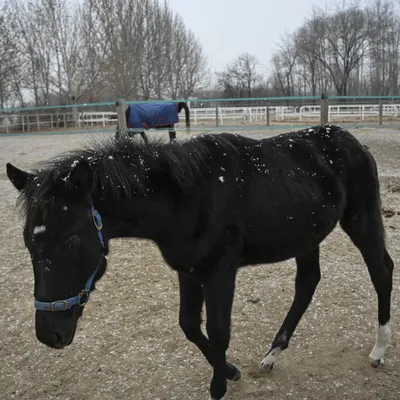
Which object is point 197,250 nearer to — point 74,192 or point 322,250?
point 74,192

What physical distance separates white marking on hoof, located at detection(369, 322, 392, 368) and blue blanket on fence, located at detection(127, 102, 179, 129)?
903 cm

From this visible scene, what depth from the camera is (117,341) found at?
112 inches

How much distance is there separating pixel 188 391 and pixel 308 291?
1090mm

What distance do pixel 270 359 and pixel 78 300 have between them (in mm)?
1450

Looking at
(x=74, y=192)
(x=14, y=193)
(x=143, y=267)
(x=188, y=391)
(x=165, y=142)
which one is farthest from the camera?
(x=14, y=193)

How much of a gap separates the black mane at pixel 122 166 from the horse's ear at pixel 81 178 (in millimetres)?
86

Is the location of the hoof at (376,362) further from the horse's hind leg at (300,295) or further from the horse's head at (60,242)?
the horse's head at (60,242)

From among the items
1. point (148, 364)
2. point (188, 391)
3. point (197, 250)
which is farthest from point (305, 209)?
point (148, 364)

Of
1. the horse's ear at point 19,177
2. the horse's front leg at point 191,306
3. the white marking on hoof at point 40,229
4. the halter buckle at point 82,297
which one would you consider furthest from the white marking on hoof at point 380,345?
the horse's ear at point 19,177

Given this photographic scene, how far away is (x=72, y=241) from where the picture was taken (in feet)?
5.16

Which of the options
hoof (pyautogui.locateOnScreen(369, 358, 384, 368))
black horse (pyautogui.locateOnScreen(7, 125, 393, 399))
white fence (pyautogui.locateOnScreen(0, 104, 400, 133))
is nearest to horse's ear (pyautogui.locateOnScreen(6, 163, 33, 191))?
black horse (pyautogui.locateOnScreen(7, 125, 393, 399))

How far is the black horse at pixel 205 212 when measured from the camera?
1.58 meters

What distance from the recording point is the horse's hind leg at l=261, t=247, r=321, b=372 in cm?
263

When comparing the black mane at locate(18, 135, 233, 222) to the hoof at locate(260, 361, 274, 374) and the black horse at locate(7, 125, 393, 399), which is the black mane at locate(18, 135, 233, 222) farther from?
the hoof at locate(260, 361, 274, 374)
